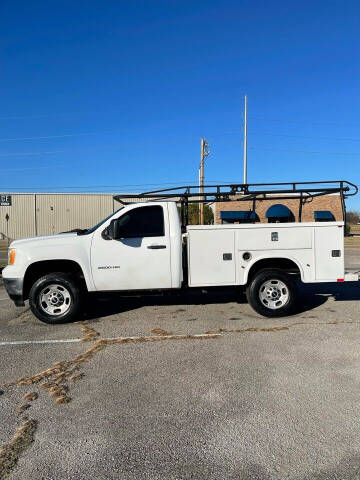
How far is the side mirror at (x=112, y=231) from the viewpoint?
A: 237 inches

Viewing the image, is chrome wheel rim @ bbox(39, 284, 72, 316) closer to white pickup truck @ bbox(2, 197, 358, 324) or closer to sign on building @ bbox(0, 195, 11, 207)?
white pickup truck @ bbox(2, 197, 358, 324)

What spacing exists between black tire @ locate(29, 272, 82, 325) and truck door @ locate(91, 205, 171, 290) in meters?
0.38

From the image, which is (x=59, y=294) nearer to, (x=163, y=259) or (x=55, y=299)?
(x=55, y=299)

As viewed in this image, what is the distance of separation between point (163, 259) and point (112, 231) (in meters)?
0.97

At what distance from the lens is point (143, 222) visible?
248 inches

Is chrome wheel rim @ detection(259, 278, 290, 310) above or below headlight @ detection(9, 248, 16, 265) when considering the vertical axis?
below

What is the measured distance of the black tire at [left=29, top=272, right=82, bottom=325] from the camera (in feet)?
19.9

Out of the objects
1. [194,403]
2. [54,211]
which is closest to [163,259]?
[194,403]

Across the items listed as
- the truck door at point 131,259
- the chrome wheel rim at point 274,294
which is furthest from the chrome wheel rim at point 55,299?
the chrome wheel rim at point 274,294

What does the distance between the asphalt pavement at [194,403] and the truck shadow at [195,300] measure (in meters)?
0.77

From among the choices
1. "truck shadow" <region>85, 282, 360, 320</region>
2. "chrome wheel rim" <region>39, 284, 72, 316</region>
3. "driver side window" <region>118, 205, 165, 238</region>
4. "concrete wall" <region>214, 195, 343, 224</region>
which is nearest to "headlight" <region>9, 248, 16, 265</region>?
"chrome wheel rim" <region>39, 284, 72, 316</region>

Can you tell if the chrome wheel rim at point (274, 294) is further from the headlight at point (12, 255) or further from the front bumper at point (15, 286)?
the headlight at point (12, 255)

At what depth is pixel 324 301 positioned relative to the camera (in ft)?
25.1

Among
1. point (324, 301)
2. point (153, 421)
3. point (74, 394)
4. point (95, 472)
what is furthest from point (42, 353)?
point (324, 301)
